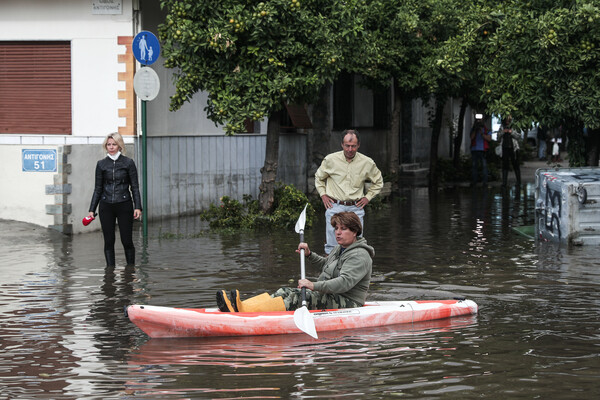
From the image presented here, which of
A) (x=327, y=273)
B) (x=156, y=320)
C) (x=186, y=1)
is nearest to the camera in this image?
(x=156, y=320)

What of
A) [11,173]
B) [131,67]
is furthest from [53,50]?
[11,173]

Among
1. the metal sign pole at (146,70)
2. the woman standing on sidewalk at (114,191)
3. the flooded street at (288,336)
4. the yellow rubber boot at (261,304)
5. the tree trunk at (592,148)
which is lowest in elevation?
the flooded street at (288,336)

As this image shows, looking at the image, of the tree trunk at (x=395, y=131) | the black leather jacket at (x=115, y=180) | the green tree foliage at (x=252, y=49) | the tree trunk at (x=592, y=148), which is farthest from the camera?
the tree trunk at (x=395, y=131)

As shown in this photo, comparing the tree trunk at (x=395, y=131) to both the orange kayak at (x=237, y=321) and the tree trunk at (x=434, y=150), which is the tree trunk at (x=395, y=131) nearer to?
the tree trunk at (x=434, y=150)

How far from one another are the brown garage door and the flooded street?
300 centimetres

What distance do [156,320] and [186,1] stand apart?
28.7ft

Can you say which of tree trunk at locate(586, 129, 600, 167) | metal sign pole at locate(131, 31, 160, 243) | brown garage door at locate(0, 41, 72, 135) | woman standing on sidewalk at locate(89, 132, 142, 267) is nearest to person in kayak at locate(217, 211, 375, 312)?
woman standing on sidewalk at locate(89, 132, 142, 267)

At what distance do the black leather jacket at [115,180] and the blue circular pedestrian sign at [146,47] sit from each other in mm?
2757

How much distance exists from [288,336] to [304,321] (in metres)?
0.30

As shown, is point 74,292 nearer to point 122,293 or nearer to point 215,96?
point 122,293

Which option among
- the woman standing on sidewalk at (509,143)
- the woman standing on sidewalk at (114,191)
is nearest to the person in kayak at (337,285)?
the woman standing on sidewalk at (114,191)

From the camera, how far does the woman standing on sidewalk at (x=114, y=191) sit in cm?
1229

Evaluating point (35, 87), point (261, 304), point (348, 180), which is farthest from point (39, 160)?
point (261, 304)

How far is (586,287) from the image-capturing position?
419 inches
